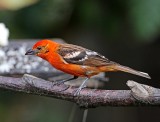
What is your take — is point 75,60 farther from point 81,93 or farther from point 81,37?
point 81,37

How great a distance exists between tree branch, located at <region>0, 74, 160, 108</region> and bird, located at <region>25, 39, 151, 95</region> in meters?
0.38

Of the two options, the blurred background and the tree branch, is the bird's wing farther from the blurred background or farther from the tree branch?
the blurred background

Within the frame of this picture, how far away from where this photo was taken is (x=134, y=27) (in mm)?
6988

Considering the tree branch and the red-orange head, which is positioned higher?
the red-orange head

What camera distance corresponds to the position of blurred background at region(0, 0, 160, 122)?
774 cm

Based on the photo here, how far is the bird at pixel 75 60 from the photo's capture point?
458 centimetres

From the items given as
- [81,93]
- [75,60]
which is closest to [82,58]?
[75,60]

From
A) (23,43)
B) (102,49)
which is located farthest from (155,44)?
(23,43)

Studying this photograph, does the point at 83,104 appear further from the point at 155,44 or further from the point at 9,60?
the point at 155,44

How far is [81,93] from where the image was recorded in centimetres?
404

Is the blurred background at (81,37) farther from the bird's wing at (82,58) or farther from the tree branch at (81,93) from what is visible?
the tree branch at (81,93)

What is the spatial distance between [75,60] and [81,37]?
12.5 feet

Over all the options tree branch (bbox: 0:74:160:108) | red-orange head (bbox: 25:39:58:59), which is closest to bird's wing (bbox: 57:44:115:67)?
red-orange head (bbox: 25:39:58:59)

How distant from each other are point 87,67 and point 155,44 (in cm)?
396
